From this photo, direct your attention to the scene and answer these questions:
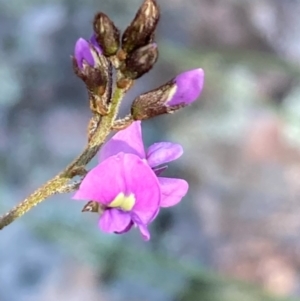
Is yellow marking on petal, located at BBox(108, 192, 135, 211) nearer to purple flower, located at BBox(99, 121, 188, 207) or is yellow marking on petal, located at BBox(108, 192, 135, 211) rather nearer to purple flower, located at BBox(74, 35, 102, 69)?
purple flower, located at BBox(99, 121, 188, 207)

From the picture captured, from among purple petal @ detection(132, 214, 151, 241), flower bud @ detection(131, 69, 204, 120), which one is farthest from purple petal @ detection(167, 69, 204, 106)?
purple petal @ detection(132, 214, 151, 241)

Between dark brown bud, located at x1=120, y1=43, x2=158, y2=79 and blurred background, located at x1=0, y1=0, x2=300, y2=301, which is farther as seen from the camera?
blurred background, located at x1=0, y1=0, x2=300, y2=301

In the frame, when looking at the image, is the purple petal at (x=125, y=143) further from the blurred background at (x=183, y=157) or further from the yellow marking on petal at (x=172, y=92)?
the blurred background at (x=183, y=157)

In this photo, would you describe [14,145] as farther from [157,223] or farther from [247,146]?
[247,146]

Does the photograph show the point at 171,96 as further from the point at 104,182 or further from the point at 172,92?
the point at 104,182

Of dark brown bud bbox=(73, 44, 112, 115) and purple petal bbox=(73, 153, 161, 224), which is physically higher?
dark brown bud bbox=(73, 44, 112, 115)

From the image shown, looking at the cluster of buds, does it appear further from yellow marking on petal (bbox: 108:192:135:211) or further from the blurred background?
the blurred background

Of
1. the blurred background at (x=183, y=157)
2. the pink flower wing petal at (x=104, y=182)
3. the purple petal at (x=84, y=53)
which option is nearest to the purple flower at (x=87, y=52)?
the purple petal at (x=84, y=53)

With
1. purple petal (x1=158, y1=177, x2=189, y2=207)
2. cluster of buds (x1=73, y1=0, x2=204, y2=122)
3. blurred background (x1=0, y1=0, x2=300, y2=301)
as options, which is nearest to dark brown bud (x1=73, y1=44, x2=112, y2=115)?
cluster of buds (x1=73, y1=0, x2=204, y2=122)

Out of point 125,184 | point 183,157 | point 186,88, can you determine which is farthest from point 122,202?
point 183,157
